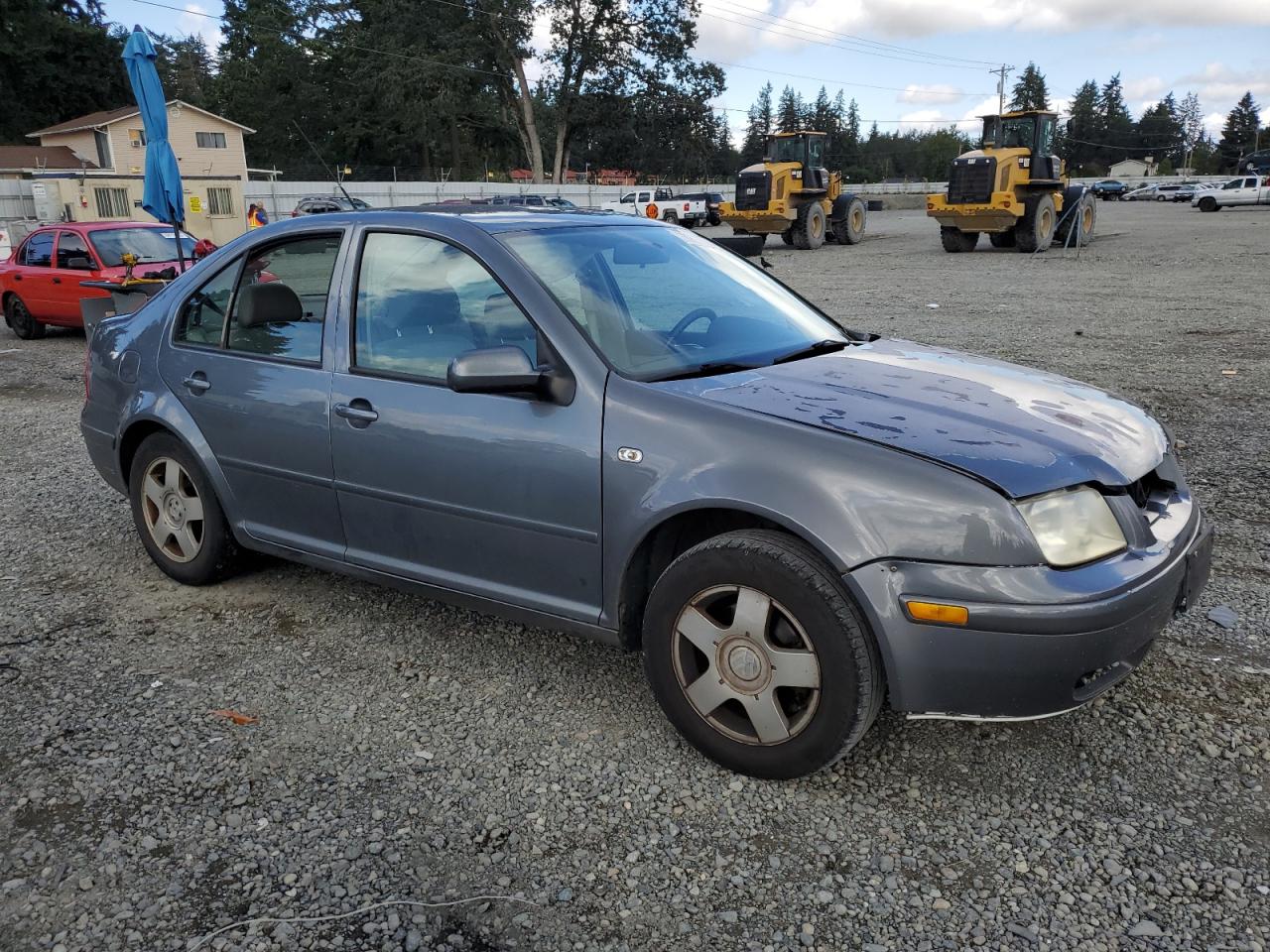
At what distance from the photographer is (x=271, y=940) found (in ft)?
7.40

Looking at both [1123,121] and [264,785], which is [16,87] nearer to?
[264,785]

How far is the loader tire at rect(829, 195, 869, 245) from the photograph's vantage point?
92.2 feet

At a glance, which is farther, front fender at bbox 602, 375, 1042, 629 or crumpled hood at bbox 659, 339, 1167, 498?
crumpled hood at bbox 659, 339, 1167, 498

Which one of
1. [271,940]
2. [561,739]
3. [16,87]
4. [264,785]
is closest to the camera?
[271,940]

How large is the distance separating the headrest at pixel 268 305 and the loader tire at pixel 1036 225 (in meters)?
21.8

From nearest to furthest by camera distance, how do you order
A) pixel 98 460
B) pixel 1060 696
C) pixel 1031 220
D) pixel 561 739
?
1. pixel 1060 696
2. pixel 561 739
3. pixel 98 460
4. pixel 1031 220

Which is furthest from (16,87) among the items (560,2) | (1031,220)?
(1031,220)

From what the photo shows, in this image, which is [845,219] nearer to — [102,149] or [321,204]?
[321,204]

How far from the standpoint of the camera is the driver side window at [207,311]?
4.05 metres

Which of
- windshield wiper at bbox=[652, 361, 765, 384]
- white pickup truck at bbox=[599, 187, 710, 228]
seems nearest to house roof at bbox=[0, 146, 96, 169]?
white pickup truck at bbox=[599, 187, 710, 228]

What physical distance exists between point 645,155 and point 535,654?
195 feet

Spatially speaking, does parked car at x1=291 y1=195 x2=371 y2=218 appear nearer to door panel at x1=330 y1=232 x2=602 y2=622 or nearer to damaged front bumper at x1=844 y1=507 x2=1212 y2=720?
door panel at x1=330 y1=232 x2=602 y2=622

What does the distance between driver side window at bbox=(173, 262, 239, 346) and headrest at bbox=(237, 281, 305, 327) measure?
15 centimetres

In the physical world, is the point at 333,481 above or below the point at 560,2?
below
